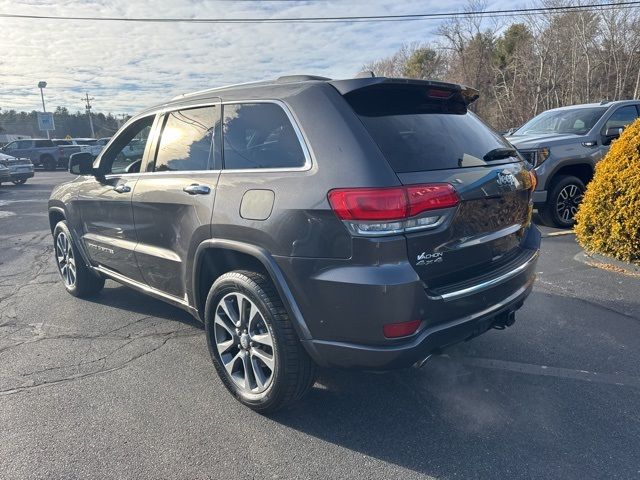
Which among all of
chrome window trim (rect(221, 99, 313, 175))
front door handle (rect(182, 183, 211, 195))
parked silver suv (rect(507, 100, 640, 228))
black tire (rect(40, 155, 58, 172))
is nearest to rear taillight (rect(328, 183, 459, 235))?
chrome window trim (rect(221, 99, 313, 175))

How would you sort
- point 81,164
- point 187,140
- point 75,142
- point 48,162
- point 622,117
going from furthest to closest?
point 75,142 < point 48,162 < point 622,117 < point 81,164 < point 187,140

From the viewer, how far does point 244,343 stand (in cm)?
299

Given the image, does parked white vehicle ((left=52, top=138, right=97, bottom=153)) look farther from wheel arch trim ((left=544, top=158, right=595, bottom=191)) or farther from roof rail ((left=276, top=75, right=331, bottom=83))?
roof rail ((left=276, top=75, right=331, bottom=83))

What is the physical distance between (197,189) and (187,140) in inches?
20.8

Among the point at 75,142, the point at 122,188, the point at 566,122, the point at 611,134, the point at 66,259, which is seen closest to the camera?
the point at 122,188

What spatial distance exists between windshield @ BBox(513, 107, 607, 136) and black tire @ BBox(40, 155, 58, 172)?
3069 cm

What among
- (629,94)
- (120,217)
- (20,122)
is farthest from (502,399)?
(20,122)

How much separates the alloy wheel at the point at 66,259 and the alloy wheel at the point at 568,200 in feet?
22.5

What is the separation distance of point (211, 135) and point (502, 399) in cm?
255

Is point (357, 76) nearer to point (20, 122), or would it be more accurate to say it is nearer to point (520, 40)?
point (520, 40)

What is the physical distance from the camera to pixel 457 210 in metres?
2.49

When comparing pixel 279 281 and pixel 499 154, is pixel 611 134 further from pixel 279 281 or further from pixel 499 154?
pixel 279 281

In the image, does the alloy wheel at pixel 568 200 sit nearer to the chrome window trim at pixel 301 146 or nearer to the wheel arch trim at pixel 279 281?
→ the chrome window trim at pixel 301 146

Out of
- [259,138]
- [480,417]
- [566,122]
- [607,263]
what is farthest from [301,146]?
[566,122]
